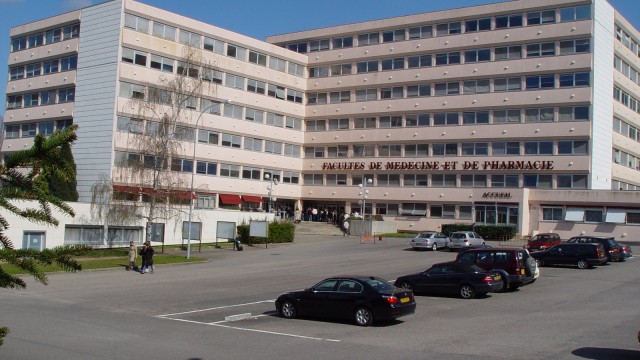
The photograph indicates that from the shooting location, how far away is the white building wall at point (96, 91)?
56.9 meters

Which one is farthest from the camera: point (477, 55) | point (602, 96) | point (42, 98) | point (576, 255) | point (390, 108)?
point (390, 108)

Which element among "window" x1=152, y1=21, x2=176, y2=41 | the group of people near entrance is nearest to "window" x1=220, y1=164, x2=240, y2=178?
"window" x1=152, y1=21, x2=176, y2=41

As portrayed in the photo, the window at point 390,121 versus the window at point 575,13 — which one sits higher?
the window at point 575,13

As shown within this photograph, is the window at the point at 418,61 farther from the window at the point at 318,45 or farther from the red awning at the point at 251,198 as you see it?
the red awning at the point at 251,198

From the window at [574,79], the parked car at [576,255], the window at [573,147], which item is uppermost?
the window at [574,79]

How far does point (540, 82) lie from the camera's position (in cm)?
6475

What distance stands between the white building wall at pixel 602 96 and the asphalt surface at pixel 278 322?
33.2 meters

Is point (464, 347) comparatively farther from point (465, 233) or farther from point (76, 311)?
point (465, 233)

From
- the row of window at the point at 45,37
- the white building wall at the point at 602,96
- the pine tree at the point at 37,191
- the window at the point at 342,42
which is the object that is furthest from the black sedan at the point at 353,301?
the window at the point at 342,42

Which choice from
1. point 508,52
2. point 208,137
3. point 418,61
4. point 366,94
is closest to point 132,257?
point 208,137

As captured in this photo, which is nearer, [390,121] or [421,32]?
[421,32]

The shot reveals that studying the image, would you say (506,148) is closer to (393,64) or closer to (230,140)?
(393,64)

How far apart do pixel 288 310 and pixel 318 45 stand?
63.5 metres

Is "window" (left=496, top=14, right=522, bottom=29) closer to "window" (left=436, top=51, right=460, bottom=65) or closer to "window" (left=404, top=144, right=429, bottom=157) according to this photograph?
"window" (left=436, top=51, right=460, bottom=65)
